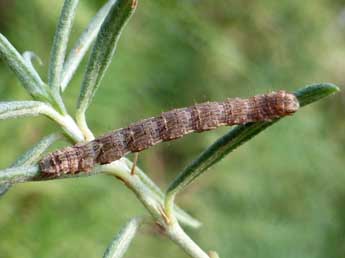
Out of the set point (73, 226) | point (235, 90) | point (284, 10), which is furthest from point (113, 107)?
point (284, 10)

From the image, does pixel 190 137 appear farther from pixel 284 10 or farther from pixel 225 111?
pixel 225 111

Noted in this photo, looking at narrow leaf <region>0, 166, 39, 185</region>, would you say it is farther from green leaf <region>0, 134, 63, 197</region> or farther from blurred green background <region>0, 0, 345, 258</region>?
blurred green background <region>0, 0, 345, 258</region>

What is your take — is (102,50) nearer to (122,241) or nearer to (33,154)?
(33,154)

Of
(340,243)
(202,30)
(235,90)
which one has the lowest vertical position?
(340,243)

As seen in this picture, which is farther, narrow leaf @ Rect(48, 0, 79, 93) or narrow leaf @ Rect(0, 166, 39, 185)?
narrow leaf @ Rect(48, 0, 79, 93)

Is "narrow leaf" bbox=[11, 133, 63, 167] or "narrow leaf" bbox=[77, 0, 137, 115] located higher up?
"narrow leaf" bbox=[77, 0, 137, 115]

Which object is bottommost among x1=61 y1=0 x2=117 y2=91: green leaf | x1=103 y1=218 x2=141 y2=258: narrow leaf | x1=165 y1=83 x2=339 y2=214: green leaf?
x1=103 y1=218 x2=141 y2=258: narrow leaf

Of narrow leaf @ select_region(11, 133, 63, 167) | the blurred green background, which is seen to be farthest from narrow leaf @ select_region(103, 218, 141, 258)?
the blurred green background
